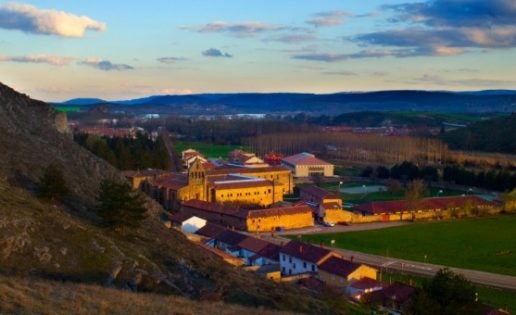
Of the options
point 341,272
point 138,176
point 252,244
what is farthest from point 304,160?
point 341,272

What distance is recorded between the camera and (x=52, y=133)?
37.7 metres

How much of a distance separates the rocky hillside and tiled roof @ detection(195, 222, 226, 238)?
1347 cm

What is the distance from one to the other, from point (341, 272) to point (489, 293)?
7.82 meters

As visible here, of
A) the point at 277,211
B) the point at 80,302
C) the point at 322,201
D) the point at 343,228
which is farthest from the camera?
the point at 322,201

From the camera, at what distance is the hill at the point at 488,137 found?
11362 cm

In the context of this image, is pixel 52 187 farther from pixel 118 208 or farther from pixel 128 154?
pixel 128 154

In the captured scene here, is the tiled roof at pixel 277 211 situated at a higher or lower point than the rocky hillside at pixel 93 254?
lower

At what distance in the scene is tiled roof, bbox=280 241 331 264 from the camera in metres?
34.1

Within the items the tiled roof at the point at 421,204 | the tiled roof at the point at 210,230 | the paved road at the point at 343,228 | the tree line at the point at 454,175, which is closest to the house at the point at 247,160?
the tree line at the point at 454,175

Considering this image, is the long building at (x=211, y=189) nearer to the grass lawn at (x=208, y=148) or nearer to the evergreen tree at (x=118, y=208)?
the evergreen tree at (x=118, y=208)

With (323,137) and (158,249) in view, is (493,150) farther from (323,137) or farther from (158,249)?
(158,249)

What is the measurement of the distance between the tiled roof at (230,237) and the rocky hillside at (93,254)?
35.0 ft

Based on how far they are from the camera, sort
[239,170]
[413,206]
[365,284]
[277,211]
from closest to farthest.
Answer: [365,284] → [277,211] → [413,206] → [239,170]

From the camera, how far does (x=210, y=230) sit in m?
44.5
